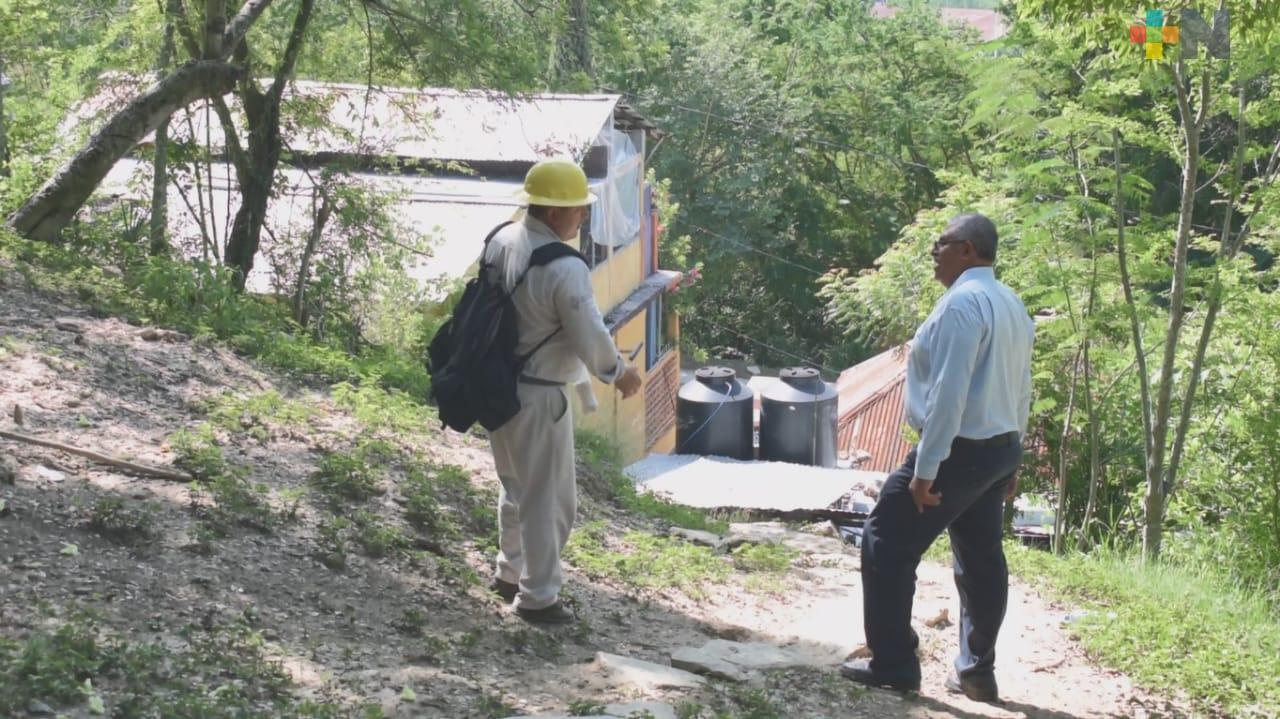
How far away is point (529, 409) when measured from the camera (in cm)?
491

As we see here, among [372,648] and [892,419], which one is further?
[892,419]

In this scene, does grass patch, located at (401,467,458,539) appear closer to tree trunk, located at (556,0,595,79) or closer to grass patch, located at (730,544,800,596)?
grass patch, located at (730,544,800,596)

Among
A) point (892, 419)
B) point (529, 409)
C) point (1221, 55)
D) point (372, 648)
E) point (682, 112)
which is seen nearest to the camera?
point (372, 648)

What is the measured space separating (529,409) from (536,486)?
12.4 inches

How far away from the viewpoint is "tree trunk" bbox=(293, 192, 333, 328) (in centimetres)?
1076

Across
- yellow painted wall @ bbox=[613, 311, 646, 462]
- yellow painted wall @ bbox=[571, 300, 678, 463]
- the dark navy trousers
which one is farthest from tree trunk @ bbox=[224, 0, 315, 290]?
yellow painted wall @ bbox=[613, 311, 646, 462]

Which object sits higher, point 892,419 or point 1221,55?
point 1221,55

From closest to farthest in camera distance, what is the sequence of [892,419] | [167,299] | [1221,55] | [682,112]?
1. [1221,55]
2. [167,299]
3. [892,419]
4. [682,112]

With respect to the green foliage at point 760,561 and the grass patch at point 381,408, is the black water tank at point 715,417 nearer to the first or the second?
the grass patch at point 381,408

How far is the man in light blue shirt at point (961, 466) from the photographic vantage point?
4.59m

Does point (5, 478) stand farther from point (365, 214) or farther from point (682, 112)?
point (682, 112)

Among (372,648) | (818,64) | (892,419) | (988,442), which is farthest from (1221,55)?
(818,64)

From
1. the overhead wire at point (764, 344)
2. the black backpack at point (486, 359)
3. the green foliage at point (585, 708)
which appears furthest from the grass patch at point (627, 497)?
the overhead wire at point (764, 344)

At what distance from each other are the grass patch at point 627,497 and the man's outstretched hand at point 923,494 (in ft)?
13.1
